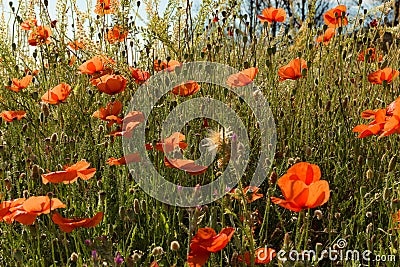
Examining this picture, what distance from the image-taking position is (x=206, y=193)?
165 cm

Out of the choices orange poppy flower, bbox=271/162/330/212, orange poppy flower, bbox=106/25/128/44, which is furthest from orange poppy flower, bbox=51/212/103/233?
orange poppy flower, bbox=106/25/128/44

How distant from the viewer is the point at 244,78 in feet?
6.31

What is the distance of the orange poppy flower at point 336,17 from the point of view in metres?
2.29

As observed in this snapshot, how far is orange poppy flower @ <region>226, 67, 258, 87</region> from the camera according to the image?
1.88 meters

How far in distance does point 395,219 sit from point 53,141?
38.2 inches

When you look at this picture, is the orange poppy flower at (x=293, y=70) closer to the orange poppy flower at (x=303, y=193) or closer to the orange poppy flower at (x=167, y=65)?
the orange poppy flower at (x=167, y=65)

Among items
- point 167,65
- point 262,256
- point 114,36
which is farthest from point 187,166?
point 114,36

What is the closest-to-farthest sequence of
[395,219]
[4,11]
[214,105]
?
[395,219]
[214,105]
[4,11]

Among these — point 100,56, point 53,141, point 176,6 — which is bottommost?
point 53,141

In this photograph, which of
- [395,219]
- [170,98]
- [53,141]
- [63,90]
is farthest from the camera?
[170,98]

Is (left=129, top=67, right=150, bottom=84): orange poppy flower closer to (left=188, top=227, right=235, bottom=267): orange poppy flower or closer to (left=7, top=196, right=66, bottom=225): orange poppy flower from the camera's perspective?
(left=7, top=196, right=66, bottom=225): orange poppy flower

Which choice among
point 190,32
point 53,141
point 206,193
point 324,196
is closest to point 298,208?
point 324,196

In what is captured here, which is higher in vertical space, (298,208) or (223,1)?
(223,1)

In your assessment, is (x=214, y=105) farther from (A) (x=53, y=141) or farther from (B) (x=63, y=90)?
(A) (x=53, y=141)
